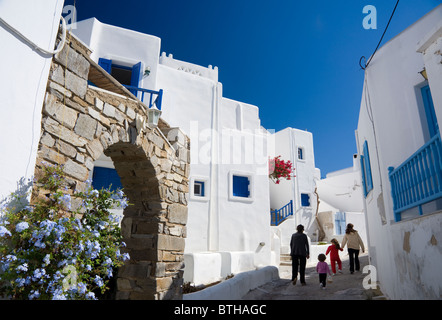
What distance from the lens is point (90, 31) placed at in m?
9.59

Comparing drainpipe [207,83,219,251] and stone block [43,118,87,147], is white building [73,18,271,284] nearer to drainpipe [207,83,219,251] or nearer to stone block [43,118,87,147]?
drainpipe [207,83,219,251]

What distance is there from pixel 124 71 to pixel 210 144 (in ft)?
12.2

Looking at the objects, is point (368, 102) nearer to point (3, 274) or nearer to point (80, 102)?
point (80, 102)

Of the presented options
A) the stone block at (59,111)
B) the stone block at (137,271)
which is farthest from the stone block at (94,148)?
the stone block at (137,271)

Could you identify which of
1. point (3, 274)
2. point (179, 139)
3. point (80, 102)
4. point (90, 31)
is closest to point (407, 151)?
point (179, 139)

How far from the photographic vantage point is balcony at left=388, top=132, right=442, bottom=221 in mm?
3357

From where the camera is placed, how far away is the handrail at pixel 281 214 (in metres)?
16.3

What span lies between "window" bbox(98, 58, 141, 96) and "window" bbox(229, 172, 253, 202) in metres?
4.59

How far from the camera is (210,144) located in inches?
448

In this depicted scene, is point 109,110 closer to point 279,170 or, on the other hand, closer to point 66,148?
point 66,148


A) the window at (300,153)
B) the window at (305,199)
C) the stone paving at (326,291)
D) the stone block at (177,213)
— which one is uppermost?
the window at (300,153)

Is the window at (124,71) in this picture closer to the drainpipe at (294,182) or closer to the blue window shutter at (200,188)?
the blue window shutter at (200,188)

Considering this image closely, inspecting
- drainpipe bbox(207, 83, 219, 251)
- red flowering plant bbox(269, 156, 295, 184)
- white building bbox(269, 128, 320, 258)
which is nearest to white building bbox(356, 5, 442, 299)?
drainpipe bbox(207, 83, 219, 251)

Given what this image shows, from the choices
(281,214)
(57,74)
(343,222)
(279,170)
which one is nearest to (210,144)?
(279,170)
